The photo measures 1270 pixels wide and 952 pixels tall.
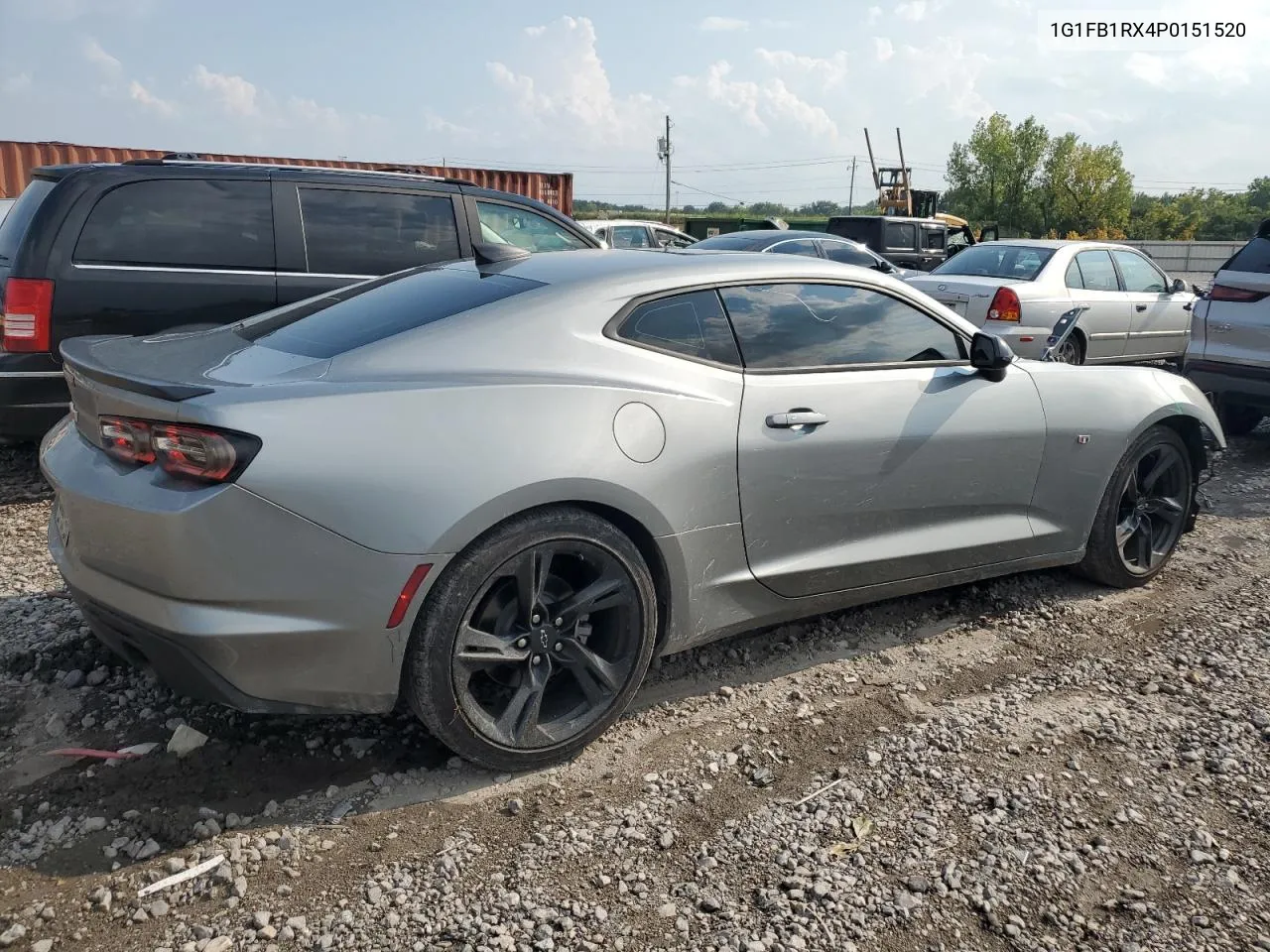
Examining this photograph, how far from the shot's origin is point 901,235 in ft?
62.4

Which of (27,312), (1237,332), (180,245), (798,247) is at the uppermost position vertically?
(180,245)

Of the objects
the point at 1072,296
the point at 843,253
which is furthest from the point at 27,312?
the point at 843,253

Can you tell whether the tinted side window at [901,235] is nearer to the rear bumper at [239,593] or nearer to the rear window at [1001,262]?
the rear window at [1001,262]

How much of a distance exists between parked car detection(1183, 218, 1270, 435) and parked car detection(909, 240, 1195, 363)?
1.64 m

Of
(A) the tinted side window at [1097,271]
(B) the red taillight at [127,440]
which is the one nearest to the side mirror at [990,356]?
(B) the red taillight at [127,440]

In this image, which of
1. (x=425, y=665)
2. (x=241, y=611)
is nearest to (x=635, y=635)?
(x=425, y=665)

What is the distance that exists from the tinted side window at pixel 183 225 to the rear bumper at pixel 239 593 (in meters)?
3.25

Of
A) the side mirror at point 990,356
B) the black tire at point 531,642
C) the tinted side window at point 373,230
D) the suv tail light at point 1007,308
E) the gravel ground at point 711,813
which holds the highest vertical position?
the tinted side window at point 373,230

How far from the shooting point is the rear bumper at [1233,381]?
23.4 feet

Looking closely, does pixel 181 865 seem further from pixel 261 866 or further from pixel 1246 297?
pixel 1246 297

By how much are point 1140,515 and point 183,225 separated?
524 cm

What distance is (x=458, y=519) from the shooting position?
267 centimetres

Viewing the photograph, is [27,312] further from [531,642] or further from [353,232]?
[531,642]

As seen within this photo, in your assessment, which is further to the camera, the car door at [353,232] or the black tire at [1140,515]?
the car door at [353,232]
